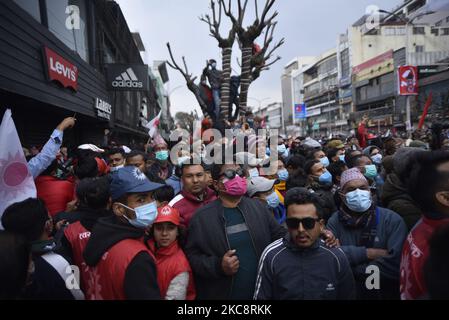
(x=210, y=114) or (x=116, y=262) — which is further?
(x=210, y=114)

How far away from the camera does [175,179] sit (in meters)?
4.80

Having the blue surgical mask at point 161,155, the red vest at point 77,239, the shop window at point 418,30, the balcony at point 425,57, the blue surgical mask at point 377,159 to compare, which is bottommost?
the red vest at point 77,239

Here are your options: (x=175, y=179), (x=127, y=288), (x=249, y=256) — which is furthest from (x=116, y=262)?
(x=175, y=179)

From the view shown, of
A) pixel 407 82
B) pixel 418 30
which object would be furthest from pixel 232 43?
pixel 418 30

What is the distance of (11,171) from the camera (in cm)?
296

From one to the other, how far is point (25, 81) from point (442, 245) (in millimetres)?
6608

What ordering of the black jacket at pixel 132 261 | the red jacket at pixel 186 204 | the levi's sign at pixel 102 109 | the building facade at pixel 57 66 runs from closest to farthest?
the black jacket at pixel 132 261 < the red jacket at pixel 186 204 < the building facade at pixel 57 66 < the levi's sign at pixel 102 109

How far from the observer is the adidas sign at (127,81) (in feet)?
40.3

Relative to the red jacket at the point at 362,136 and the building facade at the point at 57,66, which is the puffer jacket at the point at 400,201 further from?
the red jacket at the point at 362,136

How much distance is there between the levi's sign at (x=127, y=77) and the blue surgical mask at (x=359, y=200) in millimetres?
10403

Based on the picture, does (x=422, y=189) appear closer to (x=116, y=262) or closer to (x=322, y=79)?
(x=116, y=262)

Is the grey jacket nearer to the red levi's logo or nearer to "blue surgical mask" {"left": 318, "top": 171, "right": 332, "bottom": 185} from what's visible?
"blue surgical mask" {"left": 318, "top": 171, "right": 332, "bottom": 185}

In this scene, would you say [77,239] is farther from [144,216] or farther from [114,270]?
[114,270]

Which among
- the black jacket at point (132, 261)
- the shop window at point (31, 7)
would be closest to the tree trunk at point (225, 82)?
the shop window at point (31, 7)
